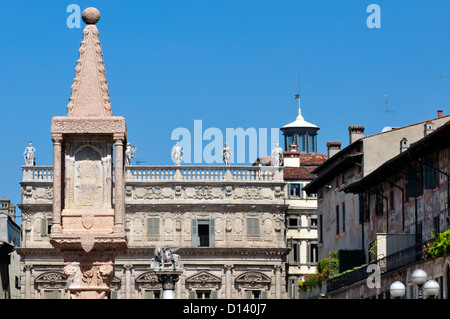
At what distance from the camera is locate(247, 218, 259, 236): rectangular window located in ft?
306

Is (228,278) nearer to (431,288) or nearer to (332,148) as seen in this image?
(332,148)

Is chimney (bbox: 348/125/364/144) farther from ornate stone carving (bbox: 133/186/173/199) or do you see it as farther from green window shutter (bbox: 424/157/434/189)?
ornate stone carving (bbox: 133/186/173/199)

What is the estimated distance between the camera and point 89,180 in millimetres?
25625

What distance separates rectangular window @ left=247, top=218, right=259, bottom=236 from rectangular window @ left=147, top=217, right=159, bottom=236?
6805mm

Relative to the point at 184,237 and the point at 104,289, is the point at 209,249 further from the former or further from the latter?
the point at 104,289

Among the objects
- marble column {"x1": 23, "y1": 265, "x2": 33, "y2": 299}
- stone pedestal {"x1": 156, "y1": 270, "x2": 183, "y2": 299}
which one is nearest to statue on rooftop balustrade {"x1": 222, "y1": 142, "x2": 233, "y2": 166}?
marble column {"x1": 23, "y1": 265, "x2": 33, "y2": 299}

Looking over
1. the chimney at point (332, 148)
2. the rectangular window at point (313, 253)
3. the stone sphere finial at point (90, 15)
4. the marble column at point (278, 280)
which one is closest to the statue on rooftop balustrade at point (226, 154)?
the marble column at point (278, 280)

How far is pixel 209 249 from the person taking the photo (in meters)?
92.0

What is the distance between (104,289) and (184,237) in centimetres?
6801

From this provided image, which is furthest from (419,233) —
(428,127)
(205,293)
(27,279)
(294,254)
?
(27,279)

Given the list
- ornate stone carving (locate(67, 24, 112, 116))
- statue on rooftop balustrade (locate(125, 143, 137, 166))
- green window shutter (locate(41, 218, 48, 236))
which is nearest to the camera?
ornate stone carving (locate(67, 24, 112, 116))

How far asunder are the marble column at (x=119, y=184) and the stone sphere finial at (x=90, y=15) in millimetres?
2802

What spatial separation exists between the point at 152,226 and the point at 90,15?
2641 inches
